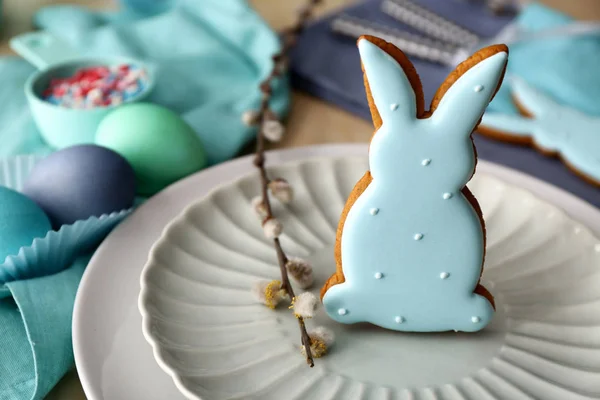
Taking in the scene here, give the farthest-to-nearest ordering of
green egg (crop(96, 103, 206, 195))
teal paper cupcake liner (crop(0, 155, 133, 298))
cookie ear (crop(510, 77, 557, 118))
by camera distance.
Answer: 1. cookie ear (crop(510, 77, 557, 118))
2. green egg (crop(96, 103, 206, 195))
3. teal paper cupcake liner (crop(0, 155, 133, 298))

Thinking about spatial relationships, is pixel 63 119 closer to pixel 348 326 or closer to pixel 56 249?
pixel 56 249

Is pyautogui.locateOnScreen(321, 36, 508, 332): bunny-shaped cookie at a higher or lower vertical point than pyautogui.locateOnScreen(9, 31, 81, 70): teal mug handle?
higher

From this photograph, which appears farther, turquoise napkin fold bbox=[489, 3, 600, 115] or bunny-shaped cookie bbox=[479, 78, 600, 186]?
turquoise napkin fold bbox=[489, 3, 600, 115]

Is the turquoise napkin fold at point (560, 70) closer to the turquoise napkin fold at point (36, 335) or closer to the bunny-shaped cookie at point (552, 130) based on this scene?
the bunny-shaped cookie at point (552, 130)

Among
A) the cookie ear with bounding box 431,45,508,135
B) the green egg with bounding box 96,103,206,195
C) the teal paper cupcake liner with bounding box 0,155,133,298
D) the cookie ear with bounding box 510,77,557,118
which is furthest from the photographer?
the cookie ear with bounding box 510,77,557,118

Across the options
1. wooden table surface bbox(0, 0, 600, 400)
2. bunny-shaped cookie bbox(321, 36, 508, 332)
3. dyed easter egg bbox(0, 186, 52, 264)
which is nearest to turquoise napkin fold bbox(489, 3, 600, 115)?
wooden table surface bbox(0, 0, 600, 400)

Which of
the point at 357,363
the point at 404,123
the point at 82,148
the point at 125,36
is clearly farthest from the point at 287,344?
the point at 125,36

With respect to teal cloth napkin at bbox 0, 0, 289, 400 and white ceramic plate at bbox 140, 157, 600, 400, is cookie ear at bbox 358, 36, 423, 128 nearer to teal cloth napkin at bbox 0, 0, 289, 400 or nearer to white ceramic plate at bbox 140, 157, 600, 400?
white ceramic plate at bbox 140, 157, 600, 400

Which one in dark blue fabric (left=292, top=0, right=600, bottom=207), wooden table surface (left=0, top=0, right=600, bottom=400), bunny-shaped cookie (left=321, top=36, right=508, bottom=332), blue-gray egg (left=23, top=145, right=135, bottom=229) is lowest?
wooden table surface (left=0, top=0, right=600, bottom=400)
